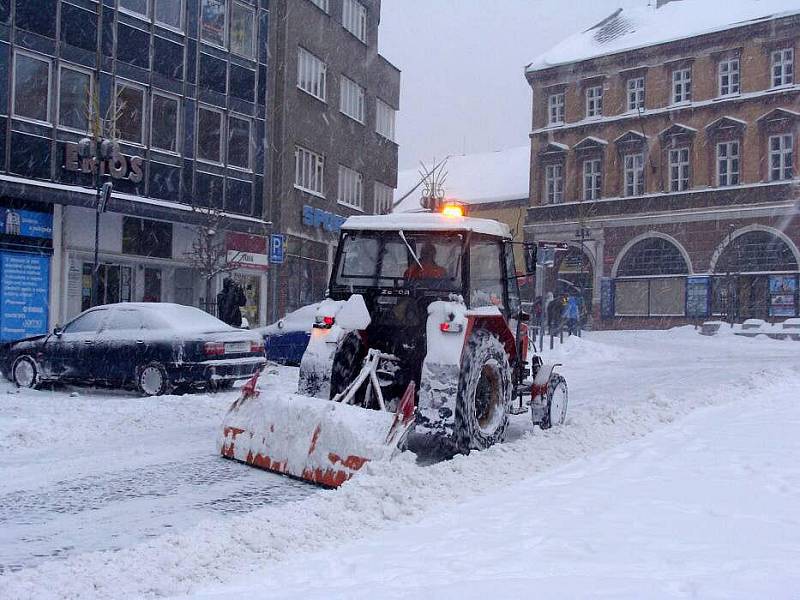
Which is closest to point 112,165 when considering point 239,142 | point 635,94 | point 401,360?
point 239,142

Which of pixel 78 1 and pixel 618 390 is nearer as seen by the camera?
pixel 618 390

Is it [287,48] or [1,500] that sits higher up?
[287,48]

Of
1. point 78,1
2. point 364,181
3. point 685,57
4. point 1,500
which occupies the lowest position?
point 1,500

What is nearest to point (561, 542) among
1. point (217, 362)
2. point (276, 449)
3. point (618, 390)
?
point (276, 449)

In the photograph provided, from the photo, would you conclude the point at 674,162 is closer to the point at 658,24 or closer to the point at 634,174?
the point at 634,174

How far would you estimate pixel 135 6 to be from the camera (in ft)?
71.6

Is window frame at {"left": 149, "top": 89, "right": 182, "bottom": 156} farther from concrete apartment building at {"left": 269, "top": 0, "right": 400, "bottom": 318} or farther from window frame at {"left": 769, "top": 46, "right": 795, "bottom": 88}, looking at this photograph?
window frame at {"left": 769, "top": 46, "right": 795, "bottom": 88}

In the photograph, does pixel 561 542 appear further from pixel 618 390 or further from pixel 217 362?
pixel 618 390

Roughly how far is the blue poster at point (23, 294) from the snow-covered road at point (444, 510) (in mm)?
9442

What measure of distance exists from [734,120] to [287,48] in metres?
21.0

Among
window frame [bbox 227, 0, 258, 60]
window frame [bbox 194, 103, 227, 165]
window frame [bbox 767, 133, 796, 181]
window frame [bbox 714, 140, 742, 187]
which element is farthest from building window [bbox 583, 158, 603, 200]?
window frame [bbox 194, 103, 227, 165]

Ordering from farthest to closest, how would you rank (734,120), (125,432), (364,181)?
(734,120), (364,181), (125,432)

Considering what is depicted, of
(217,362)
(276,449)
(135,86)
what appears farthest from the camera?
(135,86)

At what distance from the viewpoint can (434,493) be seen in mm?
6121
